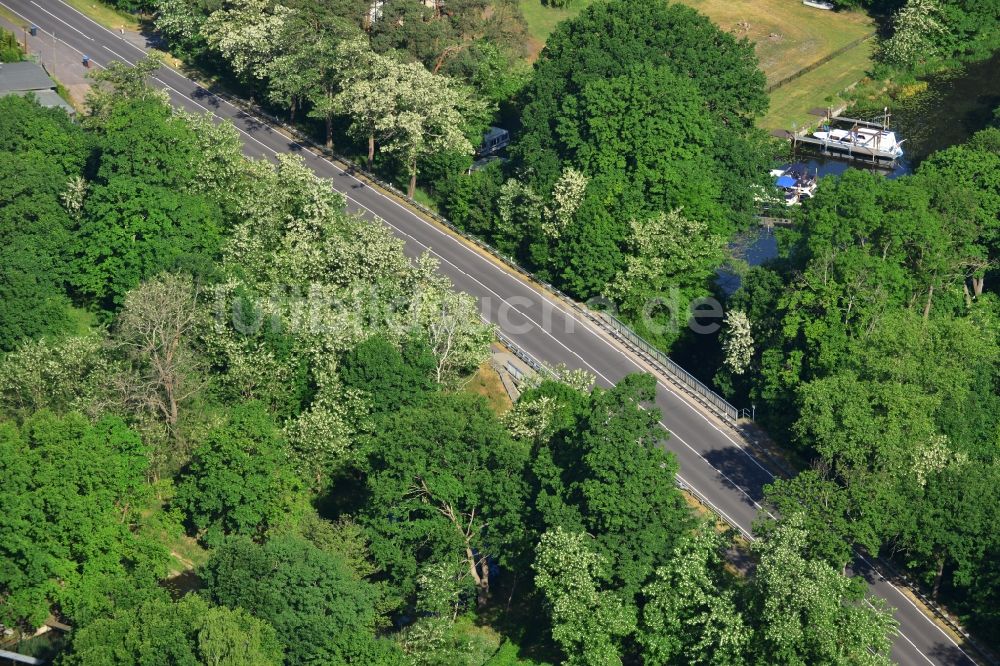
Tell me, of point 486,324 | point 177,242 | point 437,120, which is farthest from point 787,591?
point 437,120

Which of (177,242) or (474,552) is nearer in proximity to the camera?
(474,552)

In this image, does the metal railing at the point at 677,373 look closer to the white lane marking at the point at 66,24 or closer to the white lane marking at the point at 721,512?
the white lane marking at the point at 721,512

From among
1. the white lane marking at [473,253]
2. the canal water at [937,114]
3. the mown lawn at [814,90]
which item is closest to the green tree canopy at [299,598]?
the white lane marking at [473,253]

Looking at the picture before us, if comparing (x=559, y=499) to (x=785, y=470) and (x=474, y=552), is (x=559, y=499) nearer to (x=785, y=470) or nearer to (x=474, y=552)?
(x=474, y=552)

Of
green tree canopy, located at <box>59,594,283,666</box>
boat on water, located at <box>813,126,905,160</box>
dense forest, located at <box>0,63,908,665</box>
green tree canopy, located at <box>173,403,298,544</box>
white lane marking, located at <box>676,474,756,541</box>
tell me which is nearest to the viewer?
green tree canopy, located at <box>59,594,283,666</box>

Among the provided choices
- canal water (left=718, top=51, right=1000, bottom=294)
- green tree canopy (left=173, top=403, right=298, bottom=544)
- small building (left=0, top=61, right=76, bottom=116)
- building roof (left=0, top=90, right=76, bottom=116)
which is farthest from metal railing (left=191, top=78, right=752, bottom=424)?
canal water (left=718, top=51, right=1000, bottom=294)

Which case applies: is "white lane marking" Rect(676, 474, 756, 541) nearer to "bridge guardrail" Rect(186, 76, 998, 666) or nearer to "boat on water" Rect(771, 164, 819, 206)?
"bridge guardrail" Rect(186, 76, 998, 666)
